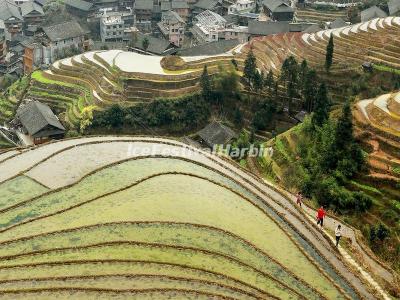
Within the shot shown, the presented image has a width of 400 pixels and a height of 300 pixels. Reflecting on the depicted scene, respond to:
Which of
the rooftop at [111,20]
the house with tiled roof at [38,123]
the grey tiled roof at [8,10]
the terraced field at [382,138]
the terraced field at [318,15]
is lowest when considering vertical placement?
the house with tiled roof at [38,123]

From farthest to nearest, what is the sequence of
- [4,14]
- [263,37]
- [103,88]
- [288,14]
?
[4,14] → [288,14] → [263,37] → [103,88]

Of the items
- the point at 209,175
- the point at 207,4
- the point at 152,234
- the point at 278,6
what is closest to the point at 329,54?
the point at 209,175

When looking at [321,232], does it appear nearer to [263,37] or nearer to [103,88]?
A: [103,88]

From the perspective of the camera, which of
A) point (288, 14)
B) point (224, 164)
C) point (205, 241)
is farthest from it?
point (288, 14)

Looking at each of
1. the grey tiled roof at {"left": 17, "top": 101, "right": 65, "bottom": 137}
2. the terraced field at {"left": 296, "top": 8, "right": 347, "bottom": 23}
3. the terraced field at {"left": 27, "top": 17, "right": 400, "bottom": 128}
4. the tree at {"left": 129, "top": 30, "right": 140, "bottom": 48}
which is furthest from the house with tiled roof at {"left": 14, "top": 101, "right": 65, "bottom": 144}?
the terraced field at {"left": 296, "top": 8, "right": 347, "bottom": 23}

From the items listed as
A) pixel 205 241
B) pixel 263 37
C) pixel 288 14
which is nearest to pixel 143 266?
pixel 205 241

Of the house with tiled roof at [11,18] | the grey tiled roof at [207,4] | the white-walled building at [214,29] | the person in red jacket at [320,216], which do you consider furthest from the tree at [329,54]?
the house with tiled roof at [11,18]

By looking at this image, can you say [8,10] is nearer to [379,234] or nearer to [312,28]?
[312,28]

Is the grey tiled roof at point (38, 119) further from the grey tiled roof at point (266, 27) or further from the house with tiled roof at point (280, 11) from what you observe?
the house with tiled roof at point (280, 11)
